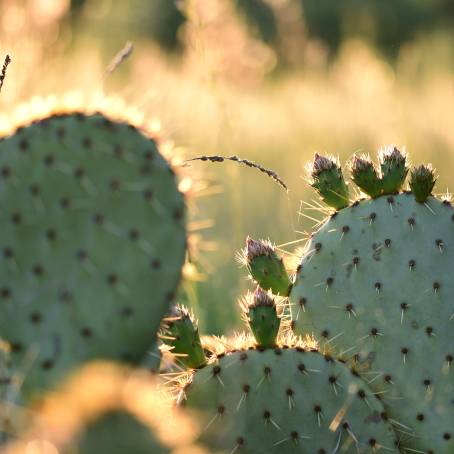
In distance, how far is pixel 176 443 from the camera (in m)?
1.24

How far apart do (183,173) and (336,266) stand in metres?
0.66

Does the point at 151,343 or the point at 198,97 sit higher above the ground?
the point at 151,343

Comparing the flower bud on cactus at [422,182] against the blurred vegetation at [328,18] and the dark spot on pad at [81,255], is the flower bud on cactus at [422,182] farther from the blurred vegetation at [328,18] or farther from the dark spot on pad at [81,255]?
the blurred vegetation at [328,18]

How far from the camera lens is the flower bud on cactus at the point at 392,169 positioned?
2271mm

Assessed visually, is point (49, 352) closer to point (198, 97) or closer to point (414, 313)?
point (414, 313)

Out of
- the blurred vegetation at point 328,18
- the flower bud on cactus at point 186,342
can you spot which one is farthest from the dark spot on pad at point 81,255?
the blurred vegetation at point 328,18

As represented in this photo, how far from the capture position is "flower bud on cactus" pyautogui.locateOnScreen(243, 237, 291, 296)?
7.28ft

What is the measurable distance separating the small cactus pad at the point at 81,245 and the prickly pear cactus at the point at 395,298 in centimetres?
69

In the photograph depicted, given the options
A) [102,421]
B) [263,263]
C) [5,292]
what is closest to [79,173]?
[5,292]

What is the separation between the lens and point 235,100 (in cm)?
1184

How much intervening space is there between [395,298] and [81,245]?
0.85 m

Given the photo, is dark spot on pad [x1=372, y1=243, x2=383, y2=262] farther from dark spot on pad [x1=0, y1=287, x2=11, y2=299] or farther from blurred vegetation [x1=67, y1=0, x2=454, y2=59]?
blurred vegetation [x1=67, y1=0, x2=454, y2=59]

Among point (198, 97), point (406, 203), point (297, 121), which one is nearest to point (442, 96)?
point (297, 121)

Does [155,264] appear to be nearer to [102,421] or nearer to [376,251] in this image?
[102,421]
